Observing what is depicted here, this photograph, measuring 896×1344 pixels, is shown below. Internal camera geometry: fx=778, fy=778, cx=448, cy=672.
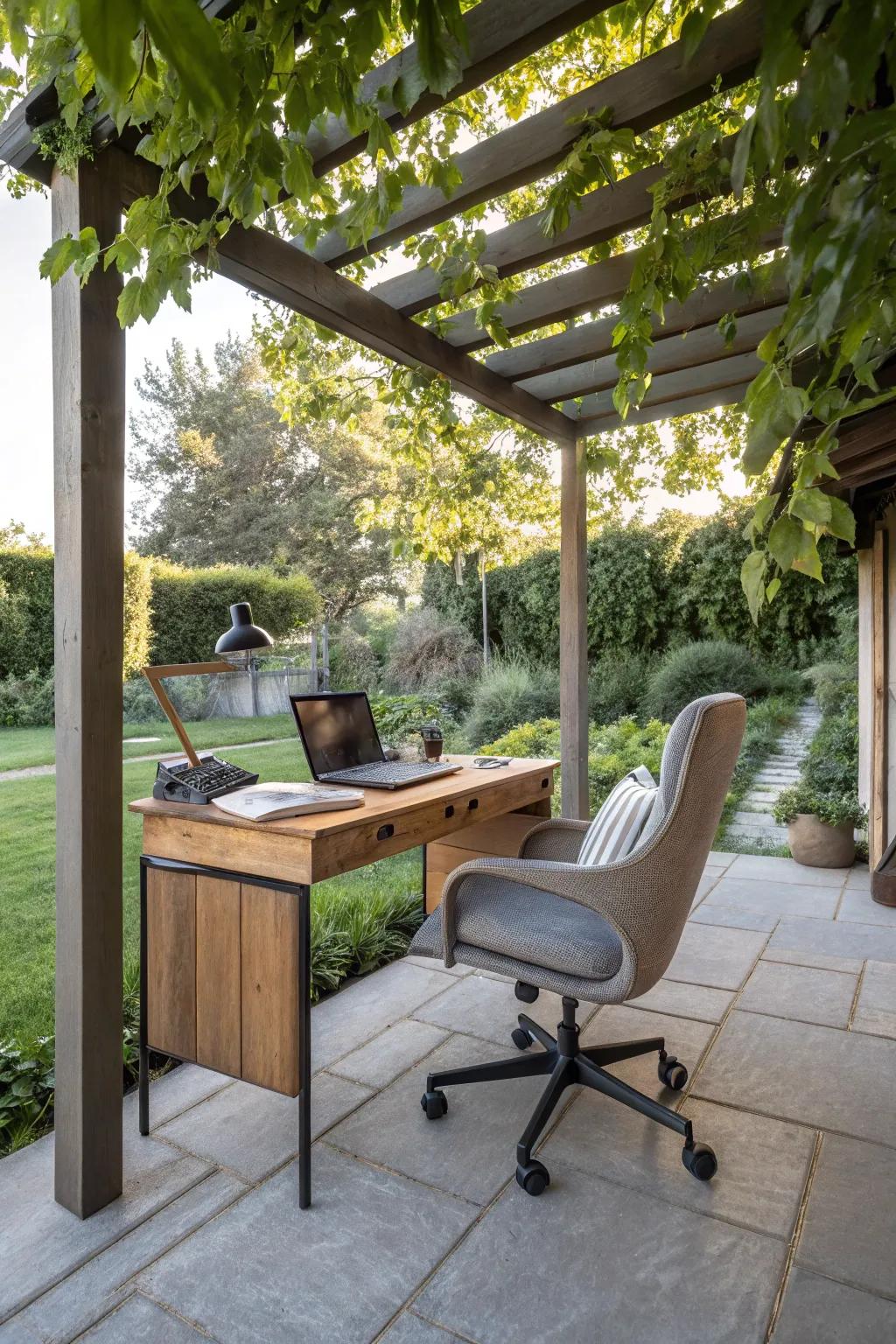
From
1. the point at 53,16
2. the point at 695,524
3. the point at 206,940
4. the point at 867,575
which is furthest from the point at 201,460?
the point at 53,16

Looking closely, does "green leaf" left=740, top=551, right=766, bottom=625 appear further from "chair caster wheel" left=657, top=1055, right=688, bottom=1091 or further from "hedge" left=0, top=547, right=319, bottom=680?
"hedge" left=0, top=547, right=319, bottom=680

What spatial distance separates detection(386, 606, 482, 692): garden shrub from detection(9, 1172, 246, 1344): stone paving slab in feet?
21.7

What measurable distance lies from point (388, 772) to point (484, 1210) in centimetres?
120

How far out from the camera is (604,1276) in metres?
1.52

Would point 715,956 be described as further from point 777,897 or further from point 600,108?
point 600,108

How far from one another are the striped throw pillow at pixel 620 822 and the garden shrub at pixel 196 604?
5.42 m

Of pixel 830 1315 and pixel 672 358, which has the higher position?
pixel 672 358

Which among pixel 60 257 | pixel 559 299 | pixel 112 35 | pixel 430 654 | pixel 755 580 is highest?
pixel 559 299

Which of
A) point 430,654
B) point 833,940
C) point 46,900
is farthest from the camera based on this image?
point 430,654

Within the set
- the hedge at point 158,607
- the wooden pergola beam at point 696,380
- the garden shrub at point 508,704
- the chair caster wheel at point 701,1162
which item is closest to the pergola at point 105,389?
the wooden pergola beam at point 696,380

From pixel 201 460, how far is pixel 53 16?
1353 cm

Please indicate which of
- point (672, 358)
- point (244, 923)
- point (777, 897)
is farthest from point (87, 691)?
point (777, 897)

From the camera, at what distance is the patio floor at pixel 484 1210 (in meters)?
1.43

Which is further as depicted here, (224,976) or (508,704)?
(508,704)
